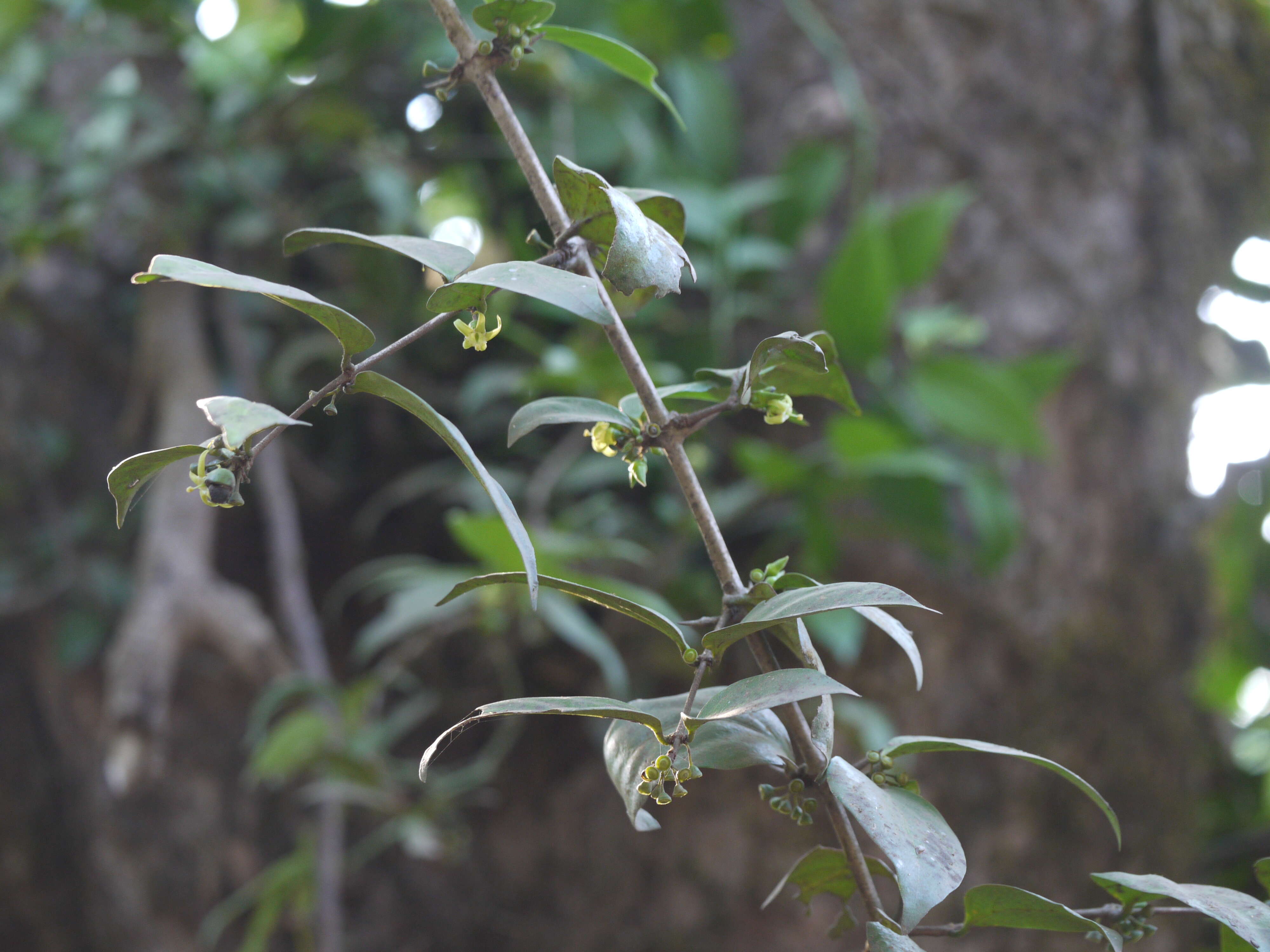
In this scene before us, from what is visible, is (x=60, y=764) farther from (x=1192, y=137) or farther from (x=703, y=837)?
(x=1192, y=137)

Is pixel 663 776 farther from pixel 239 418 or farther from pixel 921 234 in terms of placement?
pixel 921 234

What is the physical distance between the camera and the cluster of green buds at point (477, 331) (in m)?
0.21

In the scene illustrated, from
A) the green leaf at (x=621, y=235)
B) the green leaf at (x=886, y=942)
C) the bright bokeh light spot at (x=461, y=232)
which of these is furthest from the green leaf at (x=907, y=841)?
the bright bokeh light spot at (x=461, y=232)

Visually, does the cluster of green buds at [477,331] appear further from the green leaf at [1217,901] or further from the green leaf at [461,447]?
the green leaf at [1217,901]

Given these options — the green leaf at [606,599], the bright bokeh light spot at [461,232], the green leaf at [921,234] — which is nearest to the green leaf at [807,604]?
the green leaf at [606,599]

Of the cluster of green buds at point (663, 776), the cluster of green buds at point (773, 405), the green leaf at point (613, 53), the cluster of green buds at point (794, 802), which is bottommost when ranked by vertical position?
the cluster of green buds at point (794, 802)

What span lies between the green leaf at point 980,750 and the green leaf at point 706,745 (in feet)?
0.09

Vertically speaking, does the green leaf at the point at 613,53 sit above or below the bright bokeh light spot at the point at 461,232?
above

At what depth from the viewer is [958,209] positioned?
90 centimetres

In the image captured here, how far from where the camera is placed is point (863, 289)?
80 centimetres

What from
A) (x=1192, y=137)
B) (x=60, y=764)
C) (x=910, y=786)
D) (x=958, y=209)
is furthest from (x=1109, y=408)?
(x=60, y=764)

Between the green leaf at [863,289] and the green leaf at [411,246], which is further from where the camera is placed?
the green leaf at [863,289]

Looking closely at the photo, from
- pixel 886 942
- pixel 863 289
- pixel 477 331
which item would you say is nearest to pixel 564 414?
pixel 477 331

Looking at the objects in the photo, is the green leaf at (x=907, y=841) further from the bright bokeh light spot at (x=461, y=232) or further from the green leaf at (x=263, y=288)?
the bright bokeh light spot at (x=461, y=232)
